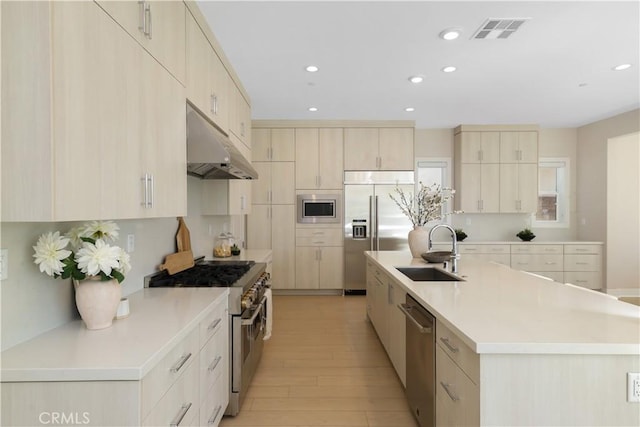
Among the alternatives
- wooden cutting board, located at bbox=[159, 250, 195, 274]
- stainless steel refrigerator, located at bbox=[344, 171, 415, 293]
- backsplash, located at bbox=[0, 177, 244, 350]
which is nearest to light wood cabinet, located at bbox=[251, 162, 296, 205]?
stainless steel refrigerator, located at bbox=[344, 171, 415, 293]

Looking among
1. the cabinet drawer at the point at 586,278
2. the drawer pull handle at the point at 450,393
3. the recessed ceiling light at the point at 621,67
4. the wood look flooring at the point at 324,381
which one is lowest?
the wood look flooring at the point at 324,381

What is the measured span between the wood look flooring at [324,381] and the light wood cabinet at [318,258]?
1.30 meters

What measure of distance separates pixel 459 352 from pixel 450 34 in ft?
8.02

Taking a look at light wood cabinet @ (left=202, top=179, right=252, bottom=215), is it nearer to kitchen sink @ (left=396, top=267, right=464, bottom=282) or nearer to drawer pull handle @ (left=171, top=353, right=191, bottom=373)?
kitchen sink @ (left=396, top=267, right=464, bottom=282)

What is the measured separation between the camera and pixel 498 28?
8.71 ft

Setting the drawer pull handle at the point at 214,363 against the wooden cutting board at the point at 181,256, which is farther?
the wooden cutting board at the point at 181,256

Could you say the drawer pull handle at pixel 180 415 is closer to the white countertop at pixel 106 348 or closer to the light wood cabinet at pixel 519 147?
the white countertop at pixel 106 348

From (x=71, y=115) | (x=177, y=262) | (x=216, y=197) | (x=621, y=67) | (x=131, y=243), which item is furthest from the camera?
(x=621, y=67)

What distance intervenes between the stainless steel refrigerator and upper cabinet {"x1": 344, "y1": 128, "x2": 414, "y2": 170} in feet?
0.45

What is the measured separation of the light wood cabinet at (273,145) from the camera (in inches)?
217

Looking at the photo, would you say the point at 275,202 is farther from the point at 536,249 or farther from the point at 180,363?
the point at 536,249

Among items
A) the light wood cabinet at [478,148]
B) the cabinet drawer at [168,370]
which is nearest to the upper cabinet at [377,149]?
the light wood cabinet at [478,148]

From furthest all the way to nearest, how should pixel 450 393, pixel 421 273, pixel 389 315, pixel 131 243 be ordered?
1. pixel 421 273
2. pixel 389 315
3. pixel 131 243
4. pixel 450 393

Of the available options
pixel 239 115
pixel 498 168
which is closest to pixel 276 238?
pixel 239 115
